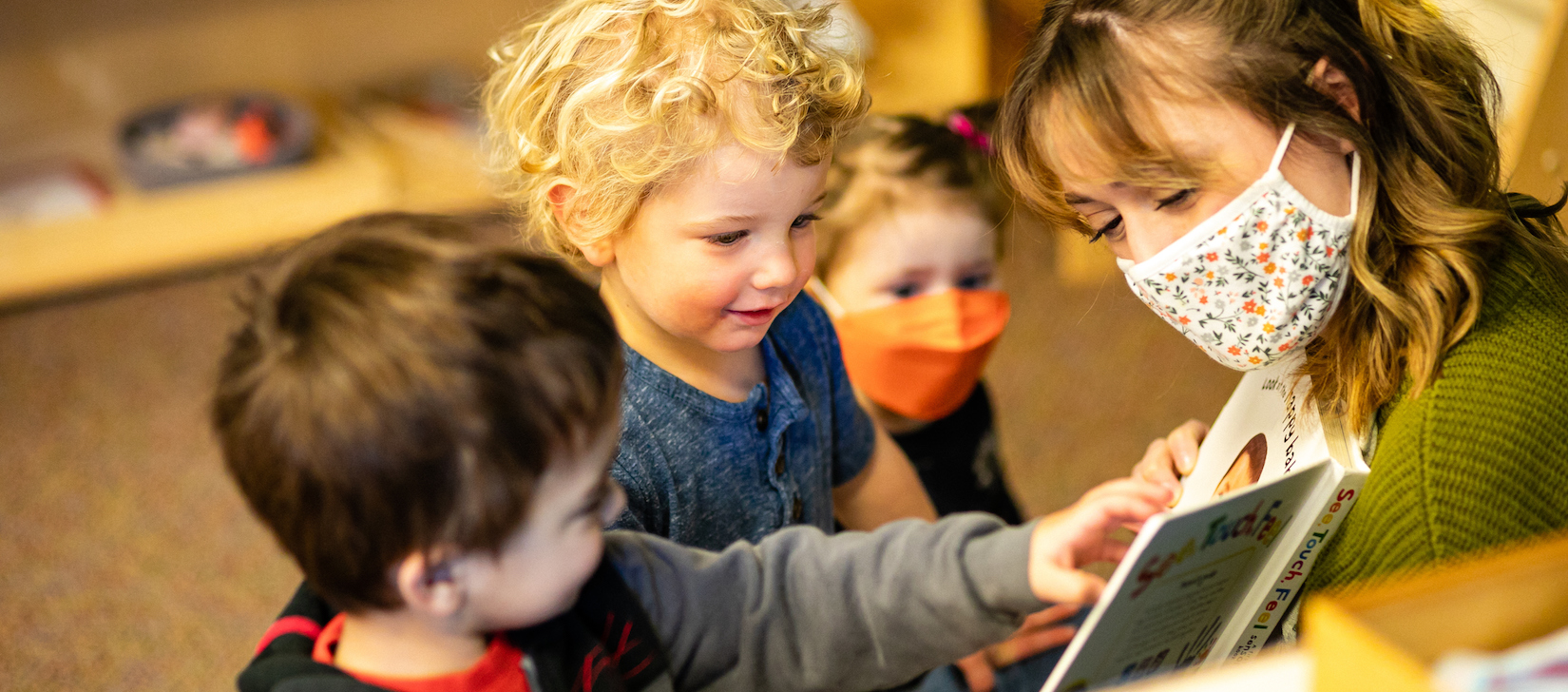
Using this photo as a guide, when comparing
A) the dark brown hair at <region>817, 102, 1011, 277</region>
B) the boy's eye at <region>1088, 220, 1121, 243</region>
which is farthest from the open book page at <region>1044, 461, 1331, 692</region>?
the dark brown hair at <region>817, 102, 1011, 277</region>

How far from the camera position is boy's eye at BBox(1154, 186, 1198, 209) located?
79 centimetres

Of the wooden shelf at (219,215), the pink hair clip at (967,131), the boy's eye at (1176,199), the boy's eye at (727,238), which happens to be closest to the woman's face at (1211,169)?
the boy's eye at (1176,199)

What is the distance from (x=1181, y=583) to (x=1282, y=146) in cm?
31

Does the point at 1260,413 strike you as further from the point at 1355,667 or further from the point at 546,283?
the point at 546,283

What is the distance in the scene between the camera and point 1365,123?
2.55 ft

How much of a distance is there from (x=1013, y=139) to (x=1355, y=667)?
0.53m

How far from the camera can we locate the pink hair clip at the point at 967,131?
1302mm

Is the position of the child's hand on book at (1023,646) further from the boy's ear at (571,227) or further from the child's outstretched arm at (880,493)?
the boy's ear at (571,227)

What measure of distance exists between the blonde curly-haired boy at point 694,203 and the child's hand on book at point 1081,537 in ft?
0.95

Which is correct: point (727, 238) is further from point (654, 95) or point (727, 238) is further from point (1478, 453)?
point (1478, 453)

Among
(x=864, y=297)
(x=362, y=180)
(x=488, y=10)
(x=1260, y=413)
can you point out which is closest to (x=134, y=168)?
(x=362, y=180)

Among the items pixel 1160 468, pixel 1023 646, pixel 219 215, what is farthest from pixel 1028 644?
pixel 219 215

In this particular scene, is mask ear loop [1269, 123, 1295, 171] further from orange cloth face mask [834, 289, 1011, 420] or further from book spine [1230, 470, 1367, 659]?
orange cloth face mask [834, 289, 1011, 420]

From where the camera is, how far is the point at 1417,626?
0.46 m
